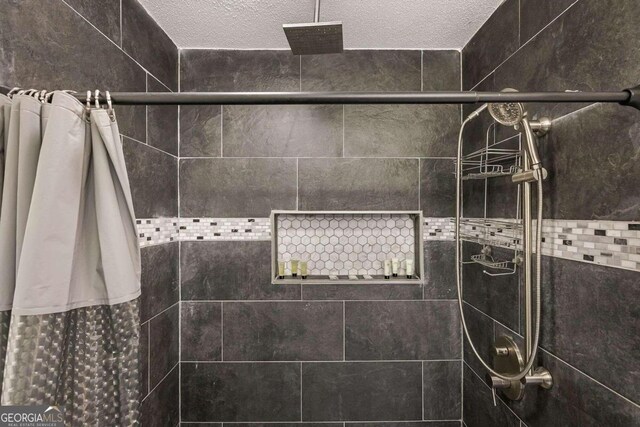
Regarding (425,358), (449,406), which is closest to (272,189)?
(425,358)

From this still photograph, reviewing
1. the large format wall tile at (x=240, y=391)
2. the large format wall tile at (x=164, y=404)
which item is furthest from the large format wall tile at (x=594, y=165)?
the large format wall tile at (x=164, y=404)

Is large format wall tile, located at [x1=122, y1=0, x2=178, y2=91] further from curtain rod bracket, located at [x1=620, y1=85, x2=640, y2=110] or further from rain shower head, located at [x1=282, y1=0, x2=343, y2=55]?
curtain rod bracket, located at [x1=620, y1=85, x2=640, y2=110]

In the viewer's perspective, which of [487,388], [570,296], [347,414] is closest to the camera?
[570,296]

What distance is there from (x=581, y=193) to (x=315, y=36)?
1.06m

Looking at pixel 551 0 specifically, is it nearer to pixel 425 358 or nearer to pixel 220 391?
pixel 425 358

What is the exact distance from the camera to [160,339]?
1.39 meters

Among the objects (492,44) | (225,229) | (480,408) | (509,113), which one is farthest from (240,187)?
(480,408)

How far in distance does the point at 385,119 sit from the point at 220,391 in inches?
66.2

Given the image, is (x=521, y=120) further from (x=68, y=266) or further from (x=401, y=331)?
(x=68, y=266)

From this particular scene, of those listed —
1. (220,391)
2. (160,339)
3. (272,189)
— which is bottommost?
(220,391)

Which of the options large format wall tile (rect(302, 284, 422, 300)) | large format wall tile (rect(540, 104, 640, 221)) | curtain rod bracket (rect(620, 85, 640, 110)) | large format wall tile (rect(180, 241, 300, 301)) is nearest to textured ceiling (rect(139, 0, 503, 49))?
large format wall tile (rect(540, 104, 640, 221))

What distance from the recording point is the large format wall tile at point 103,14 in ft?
3.22

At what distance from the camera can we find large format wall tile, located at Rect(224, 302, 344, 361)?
1.54 meters

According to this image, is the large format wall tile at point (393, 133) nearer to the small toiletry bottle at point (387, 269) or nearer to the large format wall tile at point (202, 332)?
the small toiletry bottle at point (387, 269)
